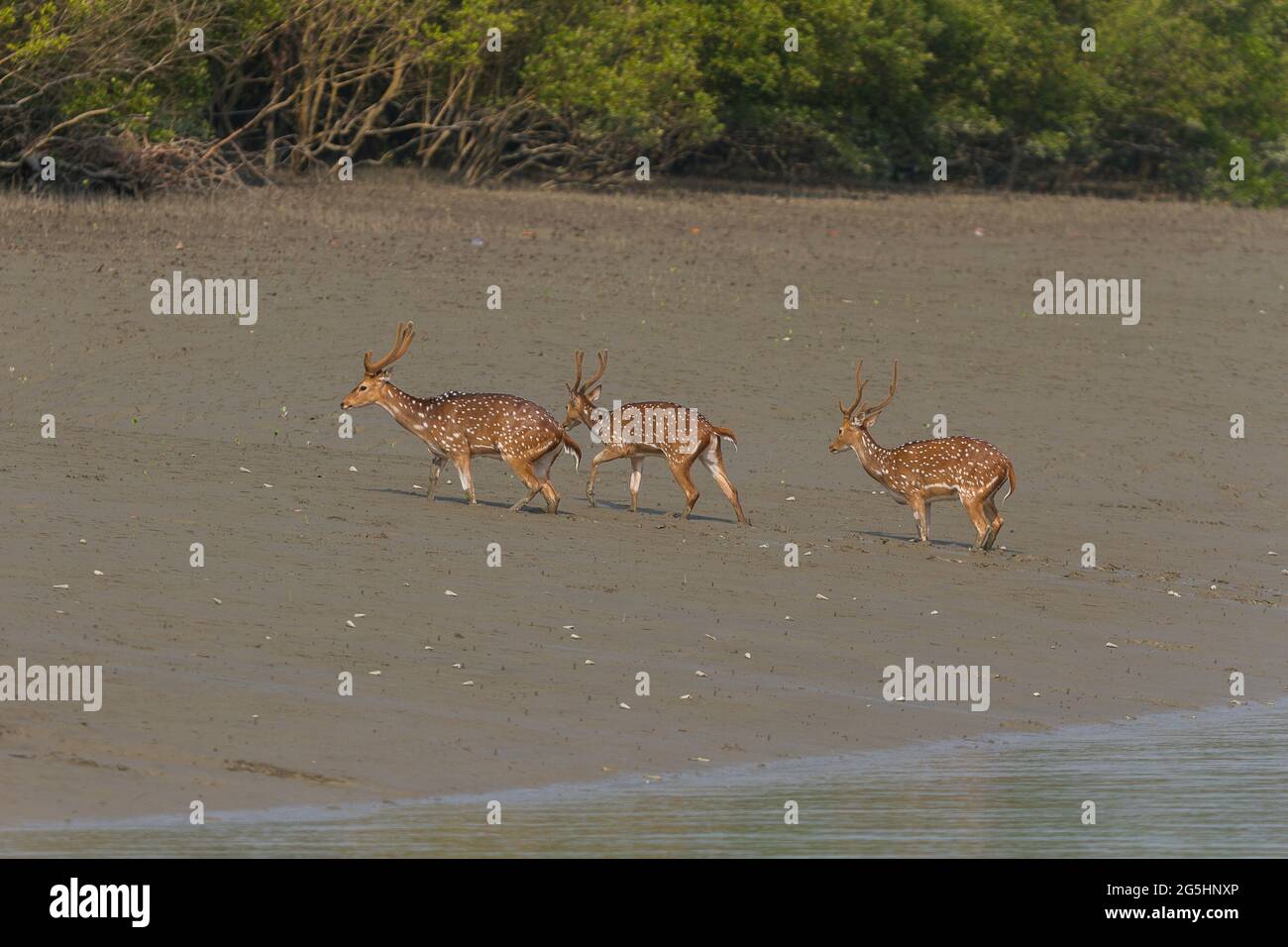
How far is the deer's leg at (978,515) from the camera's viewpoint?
14.2 meters

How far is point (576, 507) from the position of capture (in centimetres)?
1459

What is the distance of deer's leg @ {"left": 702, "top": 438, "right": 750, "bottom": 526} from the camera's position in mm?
14359

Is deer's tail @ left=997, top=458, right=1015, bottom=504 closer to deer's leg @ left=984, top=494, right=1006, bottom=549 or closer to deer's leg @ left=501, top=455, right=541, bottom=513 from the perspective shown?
deer's leg @ left=984, top=494, right=1006, bottom=549

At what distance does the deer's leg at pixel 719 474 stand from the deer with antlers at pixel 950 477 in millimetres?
930

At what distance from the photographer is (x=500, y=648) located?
35.0ft

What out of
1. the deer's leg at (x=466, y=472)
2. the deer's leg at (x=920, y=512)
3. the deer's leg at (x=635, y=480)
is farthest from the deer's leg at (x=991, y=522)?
the deer's leg at (x=466, y=472)

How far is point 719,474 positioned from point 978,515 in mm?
1631
